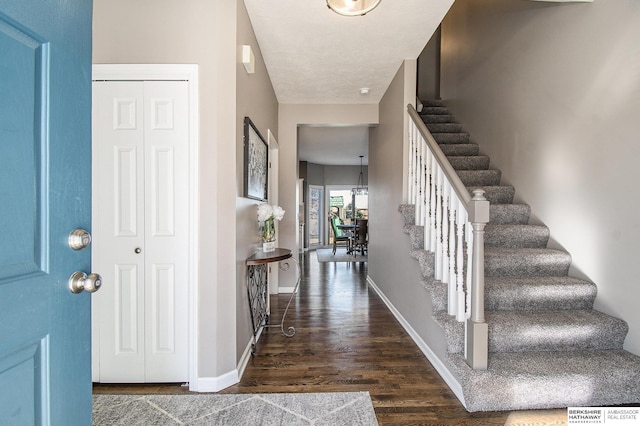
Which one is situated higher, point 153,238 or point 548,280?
point 153,238

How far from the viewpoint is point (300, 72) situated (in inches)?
135

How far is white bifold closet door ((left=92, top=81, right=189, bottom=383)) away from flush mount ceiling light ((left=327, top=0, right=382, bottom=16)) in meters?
1.11

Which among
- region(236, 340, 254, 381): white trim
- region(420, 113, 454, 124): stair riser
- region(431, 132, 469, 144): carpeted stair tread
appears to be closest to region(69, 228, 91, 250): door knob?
region(236, 340, 254, 381): white trim

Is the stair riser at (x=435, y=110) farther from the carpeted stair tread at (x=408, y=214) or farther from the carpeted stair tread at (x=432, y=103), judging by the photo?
the carpeted stair tread at (x=408, y=214)

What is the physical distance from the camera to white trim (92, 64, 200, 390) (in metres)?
2.01

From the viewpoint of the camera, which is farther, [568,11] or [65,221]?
[568,11]

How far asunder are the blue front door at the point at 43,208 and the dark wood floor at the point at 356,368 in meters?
1.47

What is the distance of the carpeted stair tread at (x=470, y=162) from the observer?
351 centimetres

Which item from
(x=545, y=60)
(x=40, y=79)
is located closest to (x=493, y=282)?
(x=545, y=60)

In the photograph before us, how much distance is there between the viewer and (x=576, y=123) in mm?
2363

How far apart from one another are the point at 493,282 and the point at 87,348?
8.14ft

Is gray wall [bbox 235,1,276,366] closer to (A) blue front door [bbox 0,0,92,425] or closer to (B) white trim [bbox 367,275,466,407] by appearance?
(A) blue front door [bbox 0,0,92,425]

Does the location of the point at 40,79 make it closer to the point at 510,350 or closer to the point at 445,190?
the point at 445,190

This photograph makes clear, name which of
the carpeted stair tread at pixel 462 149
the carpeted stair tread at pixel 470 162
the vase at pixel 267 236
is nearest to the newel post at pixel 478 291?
the vase at pixel 267 236
